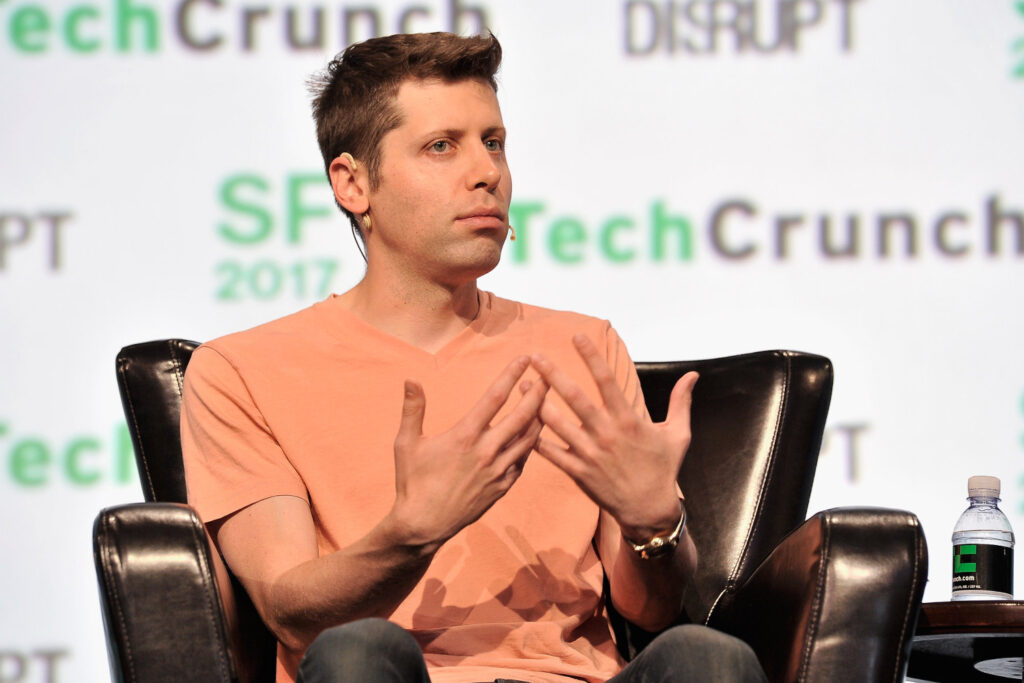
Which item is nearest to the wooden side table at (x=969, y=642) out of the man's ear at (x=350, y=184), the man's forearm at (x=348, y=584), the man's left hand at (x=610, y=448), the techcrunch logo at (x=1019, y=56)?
the man's left hand at (x=610, y=448)

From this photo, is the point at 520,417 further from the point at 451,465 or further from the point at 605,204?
the point at 605,204

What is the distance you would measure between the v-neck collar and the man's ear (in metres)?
0.15

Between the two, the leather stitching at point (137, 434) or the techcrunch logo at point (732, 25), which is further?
the techcrunch logo at point (732, 25)

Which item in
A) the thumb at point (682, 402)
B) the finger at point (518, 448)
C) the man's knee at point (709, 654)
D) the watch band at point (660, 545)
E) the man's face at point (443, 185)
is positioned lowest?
the man's knee at point (709, 654)

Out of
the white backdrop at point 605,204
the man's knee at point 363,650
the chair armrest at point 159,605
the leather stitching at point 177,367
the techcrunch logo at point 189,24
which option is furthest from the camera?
the techcrunch logo at point 189,24

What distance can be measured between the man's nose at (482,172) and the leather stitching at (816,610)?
0.66 meters

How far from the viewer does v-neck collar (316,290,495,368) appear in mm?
1901

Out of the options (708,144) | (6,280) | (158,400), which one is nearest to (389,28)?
(708,144)

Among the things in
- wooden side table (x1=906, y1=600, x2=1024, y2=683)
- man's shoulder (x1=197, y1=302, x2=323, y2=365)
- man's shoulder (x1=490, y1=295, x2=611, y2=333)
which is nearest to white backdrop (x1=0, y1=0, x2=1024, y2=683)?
wooden side table (x1=906, y1=600, x2=1024, y2=683)

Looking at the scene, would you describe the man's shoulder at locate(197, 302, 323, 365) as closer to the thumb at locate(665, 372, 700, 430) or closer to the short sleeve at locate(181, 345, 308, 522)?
the short sleeve at locate(181, 345, 308, 522)

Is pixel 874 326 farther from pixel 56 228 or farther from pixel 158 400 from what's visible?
pixel 56 228

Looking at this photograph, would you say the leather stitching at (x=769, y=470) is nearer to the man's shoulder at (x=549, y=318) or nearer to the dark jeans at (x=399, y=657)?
the man's shoulder at (x=549, y=318)

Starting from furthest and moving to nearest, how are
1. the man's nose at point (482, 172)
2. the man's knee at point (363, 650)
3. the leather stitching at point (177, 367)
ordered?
the leather stitching at point (177, 367), the man's nose at point (482, 172), the man's knee at point (363, 650)

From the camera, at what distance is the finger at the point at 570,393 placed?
1.53 meters
